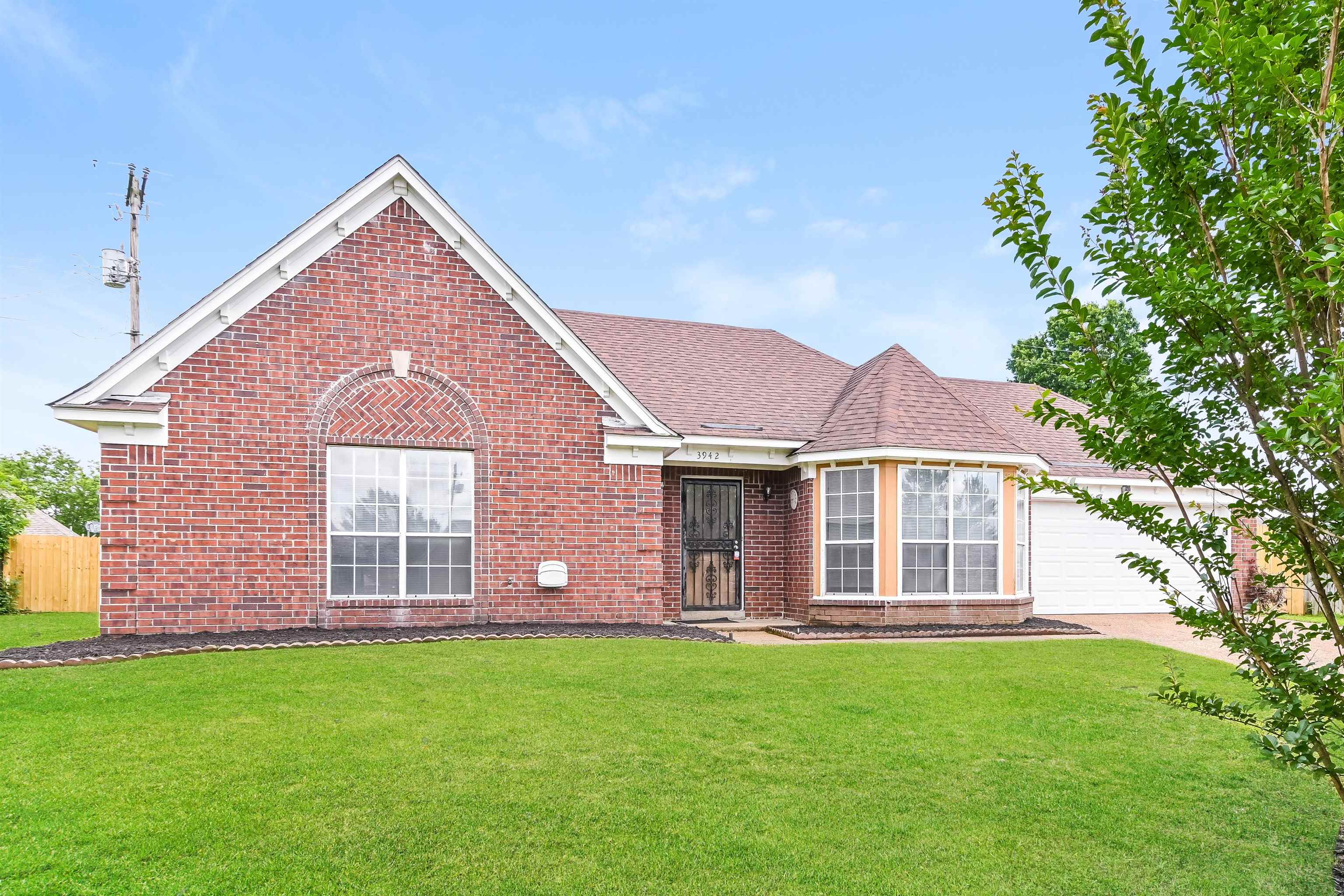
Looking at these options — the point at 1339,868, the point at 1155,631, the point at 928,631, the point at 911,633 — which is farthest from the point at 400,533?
the point at 1155,631

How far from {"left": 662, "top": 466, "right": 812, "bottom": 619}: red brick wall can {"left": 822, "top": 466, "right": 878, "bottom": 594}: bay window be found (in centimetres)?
56

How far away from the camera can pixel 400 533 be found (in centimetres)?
1223

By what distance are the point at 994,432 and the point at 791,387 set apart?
14.1 ft

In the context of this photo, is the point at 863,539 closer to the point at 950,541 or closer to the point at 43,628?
the point at 950,541

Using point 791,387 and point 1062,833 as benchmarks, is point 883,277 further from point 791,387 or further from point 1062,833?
point 1062,833

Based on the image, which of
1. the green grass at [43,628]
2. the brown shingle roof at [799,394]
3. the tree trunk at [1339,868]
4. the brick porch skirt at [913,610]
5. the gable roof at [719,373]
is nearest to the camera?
the tree trunk at [1339,868]

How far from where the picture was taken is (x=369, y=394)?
1219 centimetres

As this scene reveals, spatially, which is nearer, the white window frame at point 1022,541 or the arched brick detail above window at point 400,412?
the arched brick detail above window at point 400,412

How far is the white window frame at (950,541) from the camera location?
14156 mm

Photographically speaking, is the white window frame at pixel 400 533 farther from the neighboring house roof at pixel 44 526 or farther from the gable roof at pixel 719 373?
the neighboring house roof at pixel 44 526

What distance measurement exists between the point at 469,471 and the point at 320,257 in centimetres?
390

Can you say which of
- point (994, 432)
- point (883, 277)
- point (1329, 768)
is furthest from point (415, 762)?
point (883, 277)

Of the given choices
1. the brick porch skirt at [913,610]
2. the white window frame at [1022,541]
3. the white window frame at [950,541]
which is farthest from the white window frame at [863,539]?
the white window frame at [1022,541]

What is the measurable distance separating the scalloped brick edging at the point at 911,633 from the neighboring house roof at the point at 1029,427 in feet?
14.4
